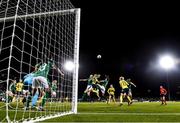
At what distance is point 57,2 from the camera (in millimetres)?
10891

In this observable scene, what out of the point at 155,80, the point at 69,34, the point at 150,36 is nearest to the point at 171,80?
the point at 155,80

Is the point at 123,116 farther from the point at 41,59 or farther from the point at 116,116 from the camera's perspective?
the point at 41,59

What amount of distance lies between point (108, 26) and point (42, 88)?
33.0 m

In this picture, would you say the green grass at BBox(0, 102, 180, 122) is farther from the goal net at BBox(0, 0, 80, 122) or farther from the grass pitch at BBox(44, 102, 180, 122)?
the goal net at BBox(0, 0, 80, 122)

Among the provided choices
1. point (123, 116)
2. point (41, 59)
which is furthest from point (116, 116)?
point (41, 59)

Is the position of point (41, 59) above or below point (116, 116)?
above

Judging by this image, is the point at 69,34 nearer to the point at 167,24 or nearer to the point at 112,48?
the point at 167,24

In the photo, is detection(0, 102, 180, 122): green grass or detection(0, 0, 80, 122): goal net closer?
detection(0, 0, 80, 122): goal net

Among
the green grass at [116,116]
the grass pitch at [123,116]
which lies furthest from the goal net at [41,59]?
the grass pitch at [123,116]

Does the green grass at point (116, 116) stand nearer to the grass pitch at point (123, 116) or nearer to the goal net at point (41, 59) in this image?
the grass pitch at point (123, 116)

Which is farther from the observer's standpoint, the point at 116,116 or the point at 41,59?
the point at 116,116

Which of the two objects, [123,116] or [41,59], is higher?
[41,59]

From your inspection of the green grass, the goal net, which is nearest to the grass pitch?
the green grass

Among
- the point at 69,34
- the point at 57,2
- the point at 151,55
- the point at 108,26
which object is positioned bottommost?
the point at 69,34
